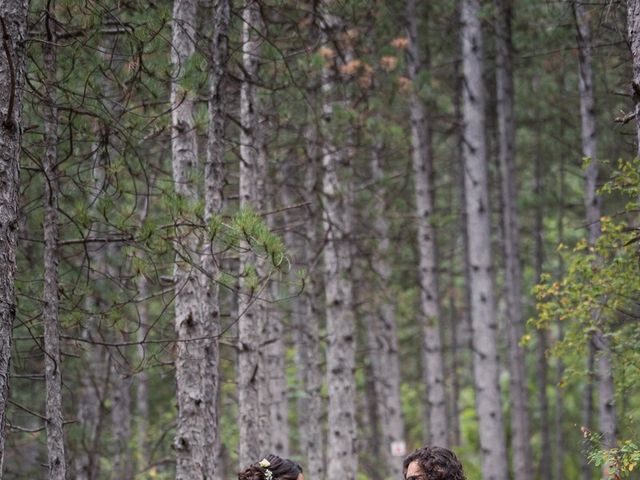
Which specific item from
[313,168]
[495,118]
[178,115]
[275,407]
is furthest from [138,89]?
[495,118]

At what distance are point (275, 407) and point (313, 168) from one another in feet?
22.4

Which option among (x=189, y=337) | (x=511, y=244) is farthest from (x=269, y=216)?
(x=189, y=337)

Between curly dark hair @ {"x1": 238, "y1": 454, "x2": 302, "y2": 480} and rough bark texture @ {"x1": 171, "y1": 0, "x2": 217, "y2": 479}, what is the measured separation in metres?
1.57

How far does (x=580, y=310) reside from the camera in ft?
32.9

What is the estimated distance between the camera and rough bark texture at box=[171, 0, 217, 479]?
7.54 meters

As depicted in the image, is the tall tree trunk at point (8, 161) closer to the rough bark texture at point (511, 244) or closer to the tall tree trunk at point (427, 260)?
the tall tree trunk at point (427, 260)

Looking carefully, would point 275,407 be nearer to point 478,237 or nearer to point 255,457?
point 478,237

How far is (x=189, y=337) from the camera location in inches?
300

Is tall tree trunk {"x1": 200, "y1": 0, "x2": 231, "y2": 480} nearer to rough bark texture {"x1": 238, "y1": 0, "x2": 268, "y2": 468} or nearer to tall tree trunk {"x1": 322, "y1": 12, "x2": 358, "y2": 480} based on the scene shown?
rough bark texture {"x1": 238, "y1": 0, "x2": 268, "y2": 468}

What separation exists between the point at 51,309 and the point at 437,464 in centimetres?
337

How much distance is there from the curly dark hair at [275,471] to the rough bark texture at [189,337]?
1.57 meters

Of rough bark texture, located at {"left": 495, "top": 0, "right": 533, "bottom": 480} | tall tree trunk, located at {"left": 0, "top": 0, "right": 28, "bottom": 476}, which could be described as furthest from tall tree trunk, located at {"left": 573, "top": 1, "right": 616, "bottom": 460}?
tall tree trunk, located at {"left": 0, "top": 0, "right": 28, "bottom": 476}

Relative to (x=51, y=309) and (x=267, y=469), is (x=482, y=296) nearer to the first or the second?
(x=51, y=309)

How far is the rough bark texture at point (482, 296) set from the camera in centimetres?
1469
